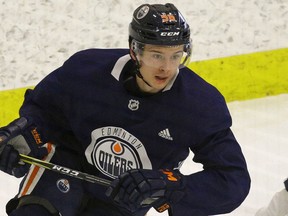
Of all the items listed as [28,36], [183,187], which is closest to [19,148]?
[183,187]

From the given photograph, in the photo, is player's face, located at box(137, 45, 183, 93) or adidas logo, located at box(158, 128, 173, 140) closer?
player's face, located at box(137, 45, 183, 93)

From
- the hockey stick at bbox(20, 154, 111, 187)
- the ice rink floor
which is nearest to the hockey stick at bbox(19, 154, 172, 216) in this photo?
the hockey stick at bbox(20, 154, 111, 187)

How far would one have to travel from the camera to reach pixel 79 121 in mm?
2535

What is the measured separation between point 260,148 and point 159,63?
1.67m

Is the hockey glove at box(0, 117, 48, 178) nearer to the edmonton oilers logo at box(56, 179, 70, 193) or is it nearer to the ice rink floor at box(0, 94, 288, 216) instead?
the edmonton oilers logo at box(56, 179, 70, 193)

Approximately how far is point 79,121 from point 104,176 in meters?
0.19

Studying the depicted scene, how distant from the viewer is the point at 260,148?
393 centimetres

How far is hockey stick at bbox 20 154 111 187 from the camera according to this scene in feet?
8.09

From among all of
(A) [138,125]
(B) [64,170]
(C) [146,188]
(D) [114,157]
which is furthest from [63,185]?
(C) [146,188]

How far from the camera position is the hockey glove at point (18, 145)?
2.47 metres

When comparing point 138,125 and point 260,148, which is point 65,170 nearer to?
point 138,125

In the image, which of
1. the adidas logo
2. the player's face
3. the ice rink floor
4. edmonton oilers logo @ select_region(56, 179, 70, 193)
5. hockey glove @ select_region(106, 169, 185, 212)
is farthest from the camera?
the ice rink floor

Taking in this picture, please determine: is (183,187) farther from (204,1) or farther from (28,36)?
(204,1)

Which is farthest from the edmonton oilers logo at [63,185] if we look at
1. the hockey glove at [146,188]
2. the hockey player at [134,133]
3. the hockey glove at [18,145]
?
→ the hockey glove at [146,188]
